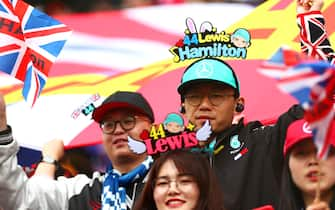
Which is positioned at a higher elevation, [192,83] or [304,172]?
[192,83]

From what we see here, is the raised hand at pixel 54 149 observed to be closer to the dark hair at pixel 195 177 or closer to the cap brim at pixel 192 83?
the cap brim at pixel 192 83

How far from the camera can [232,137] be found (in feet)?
22.3

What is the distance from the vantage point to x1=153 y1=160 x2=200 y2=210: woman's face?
6.16 meters

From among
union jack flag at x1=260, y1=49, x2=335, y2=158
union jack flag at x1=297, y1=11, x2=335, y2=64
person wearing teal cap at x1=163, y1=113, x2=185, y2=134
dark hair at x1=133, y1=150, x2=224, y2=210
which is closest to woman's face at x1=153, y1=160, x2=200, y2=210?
dark hair at x1=133, y1=150, x2=224, y2=210

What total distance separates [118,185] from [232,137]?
0.61 m

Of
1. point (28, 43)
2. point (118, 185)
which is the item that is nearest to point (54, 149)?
point (28, 43)

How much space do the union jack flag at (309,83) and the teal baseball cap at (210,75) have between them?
161 cm

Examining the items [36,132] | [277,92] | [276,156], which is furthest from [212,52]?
[36,132]

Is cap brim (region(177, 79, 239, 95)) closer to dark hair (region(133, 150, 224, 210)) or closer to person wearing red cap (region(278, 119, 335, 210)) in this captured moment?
dark hair (region(133, 150, 224, 210))

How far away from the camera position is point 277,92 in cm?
791

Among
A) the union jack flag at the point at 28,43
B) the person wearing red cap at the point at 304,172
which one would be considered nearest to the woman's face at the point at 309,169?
the person wearing red cap at the point at 304,172

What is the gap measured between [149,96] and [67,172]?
0.73 meters

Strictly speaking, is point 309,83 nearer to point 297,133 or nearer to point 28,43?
point 297,133

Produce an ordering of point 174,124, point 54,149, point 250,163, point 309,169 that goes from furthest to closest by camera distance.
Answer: point 54,149 < point 250,163 < point 174,124 < point 309,169
